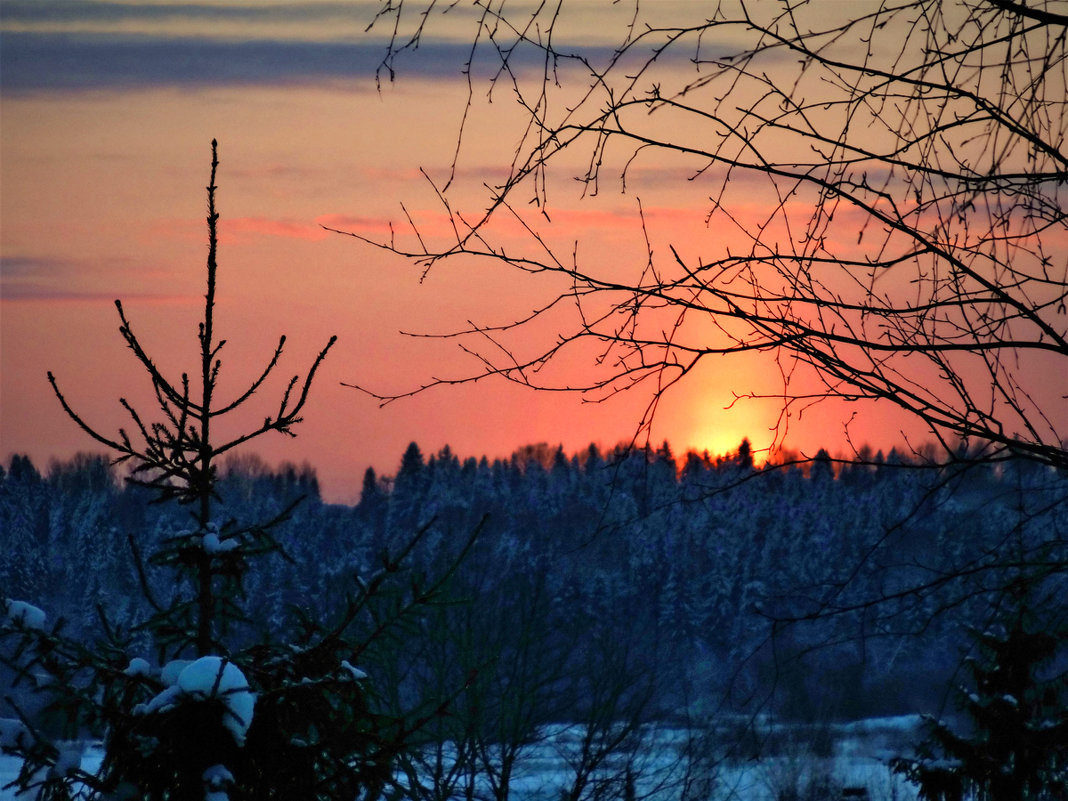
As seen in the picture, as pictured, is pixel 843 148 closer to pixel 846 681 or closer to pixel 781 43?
pixel 781 43

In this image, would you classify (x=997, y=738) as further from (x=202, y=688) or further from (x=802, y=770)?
(x=802, y=770)

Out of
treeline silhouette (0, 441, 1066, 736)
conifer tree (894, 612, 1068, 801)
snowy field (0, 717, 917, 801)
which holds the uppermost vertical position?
treeline silhouette (0, 441, 1066, 736)

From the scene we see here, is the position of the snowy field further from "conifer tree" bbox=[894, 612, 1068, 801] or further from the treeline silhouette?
"conifer tree" bbox=[894, 612, 1068, 801]

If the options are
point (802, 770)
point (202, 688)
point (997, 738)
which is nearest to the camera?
point (202, 688)

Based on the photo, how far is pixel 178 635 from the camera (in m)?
4.14

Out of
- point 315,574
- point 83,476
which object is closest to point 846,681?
point 315,574

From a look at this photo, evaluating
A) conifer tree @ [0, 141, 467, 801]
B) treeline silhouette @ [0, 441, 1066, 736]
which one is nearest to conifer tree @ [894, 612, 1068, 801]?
conifer tree @ [0, 141, 467, 801]

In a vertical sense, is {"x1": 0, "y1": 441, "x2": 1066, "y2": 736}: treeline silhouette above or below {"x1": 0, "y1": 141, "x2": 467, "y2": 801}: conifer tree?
above

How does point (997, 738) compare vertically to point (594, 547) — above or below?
below

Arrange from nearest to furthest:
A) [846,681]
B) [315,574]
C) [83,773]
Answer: [83,773]
[846,681]
[315,574]

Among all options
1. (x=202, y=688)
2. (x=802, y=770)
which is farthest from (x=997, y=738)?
(x=802, y=770)

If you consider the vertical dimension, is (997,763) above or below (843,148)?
below

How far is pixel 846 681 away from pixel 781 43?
5373cm

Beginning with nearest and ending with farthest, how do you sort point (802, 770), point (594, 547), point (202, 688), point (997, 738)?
point (202, 688), point (997, 738), point (802, 770), point (594, 547)
